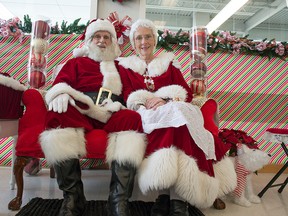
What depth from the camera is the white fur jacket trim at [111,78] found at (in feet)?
7.22

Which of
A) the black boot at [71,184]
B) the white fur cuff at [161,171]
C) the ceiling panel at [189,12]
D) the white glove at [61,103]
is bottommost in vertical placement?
the black boot at [71,184]

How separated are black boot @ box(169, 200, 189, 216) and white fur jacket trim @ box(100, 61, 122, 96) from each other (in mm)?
1031

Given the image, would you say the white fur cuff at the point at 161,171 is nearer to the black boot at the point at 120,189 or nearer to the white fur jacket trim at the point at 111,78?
the black boot at the point at 120,189

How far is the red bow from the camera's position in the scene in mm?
3143

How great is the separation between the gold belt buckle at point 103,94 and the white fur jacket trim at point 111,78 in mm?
51

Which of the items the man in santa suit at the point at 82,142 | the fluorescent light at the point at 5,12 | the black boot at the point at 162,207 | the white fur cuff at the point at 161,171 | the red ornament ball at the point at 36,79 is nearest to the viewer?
the white fur cuff at the point at 161,171

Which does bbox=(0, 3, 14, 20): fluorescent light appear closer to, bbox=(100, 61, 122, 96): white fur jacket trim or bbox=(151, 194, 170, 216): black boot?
bbox=(100, 61, 122, 96): white fur jacket trim

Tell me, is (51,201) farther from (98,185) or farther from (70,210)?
(98,185)

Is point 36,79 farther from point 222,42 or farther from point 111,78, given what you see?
point 222,42

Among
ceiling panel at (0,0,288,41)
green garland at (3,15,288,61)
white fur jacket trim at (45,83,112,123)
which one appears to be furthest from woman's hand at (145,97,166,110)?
ceiling panel at (0,0,288,41)

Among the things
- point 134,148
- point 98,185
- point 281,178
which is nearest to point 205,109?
point 134,148

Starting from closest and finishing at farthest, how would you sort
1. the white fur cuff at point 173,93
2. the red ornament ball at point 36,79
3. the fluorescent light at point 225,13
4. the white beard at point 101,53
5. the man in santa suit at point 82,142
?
1. the man in santa suit at point 82,142
2. the white fur cuff at point 173,93
3. the white beard at point 101,53
4. the red ornament ball at point 36,79
5. the fluorescent light at point 225,13

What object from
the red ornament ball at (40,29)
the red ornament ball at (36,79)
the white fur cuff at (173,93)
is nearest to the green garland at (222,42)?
the red ornament ball at (40,29)

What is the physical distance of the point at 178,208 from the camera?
60.3 inches
